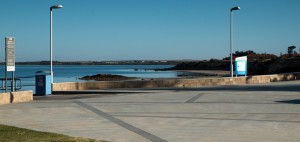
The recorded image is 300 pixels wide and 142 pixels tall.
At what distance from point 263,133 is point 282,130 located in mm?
638

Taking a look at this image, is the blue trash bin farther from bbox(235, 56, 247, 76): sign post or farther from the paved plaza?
bbox(235, 56, 247, 76): sign post

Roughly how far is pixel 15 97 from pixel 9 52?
1.70m

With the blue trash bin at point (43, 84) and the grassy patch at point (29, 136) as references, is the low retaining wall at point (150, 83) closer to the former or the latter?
the blue trash bin at point (43, 84)

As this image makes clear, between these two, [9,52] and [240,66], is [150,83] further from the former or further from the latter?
[9,52]

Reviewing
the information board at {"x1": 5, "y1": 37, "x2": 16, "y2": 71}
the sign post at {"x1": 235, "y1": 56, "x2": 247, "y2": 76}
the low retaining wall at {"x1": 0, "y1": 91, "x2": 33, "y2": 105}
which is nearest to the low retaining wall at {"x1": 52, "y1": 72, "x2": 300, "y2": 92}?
the sign post at {"x1": 235, "y1": 56, "x2": 247, "y2": 76}

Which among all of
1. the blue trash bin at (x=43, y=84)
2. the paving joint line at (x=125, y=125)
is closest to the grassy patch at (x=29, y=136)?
the paving joint line at (x=125, y=125)

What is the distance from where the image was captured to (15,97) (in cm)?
1600

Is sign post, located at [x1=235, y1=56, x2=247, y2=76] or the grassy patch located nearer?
the grassy patch

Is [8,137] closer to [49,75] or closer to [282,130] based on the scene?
[282,130]

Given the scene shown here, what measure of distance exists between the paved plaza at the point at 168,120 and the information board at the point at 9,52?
5.92ft

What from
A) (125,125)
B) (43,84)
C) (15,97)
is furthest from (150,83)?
(125,125)

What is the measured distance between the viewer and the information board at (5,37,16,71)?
15297 mm

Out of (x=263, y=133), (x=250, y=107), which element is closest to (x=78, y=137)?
(x=263, y=133)

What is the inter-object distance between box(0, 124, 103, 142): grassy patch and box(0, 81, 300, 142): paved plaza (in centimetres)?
51
